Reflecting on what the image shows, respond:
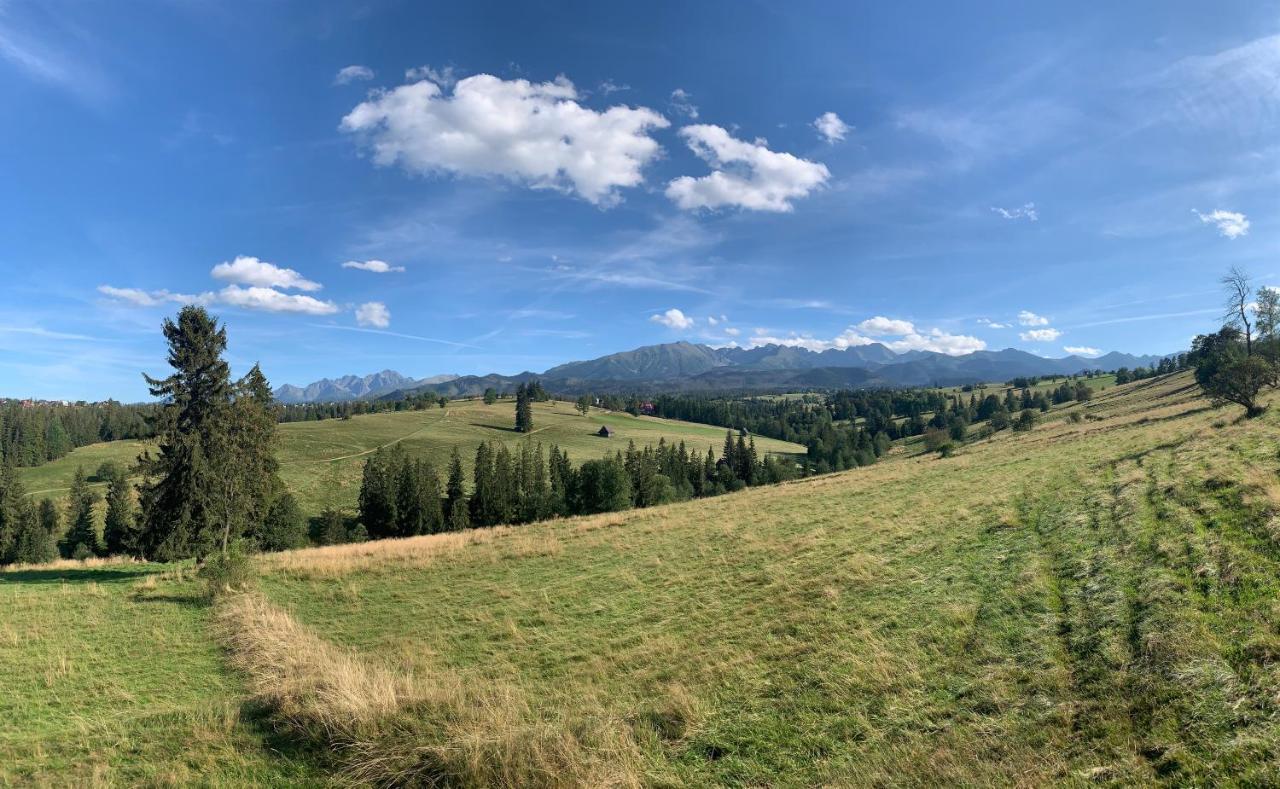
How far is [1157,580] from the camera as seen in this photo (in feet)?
29.0

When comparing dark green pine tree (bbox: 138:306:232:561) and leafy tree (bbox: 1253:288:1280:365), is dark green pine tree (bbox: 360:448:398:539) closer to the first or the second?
dark green pine tree (bbox: 138:306:232:561)

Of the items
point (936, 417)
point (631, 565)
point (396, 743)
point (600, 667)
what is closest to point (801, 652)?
point (600, 667)

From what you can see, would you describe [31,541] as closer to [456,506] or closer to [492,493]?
[456,506]

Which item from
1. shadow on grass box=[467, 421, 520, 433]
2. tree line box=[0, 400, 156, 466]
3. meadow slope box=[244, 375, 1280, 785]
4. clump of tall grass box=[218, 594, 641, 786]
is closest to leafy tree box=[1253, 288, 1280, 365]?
meadow slope box=[244, 375, 1280, 785]

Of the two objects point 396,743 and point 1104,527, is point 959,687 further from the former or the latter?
point 1104,527

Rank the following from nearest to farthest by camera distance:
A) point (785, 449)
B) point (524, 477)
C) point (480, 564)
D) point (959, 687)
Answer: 1. point (959, 687)
2. point (480, 564)
3. point (524, 477)
4. point (785, 449)

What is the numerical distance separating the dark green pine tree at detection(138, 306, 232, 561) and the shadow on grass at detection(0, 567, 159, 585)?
Result: 130 centimetres

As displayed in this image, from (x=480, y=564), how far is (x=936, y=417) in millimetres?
181086

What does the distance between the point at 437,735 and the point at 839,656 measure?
6.71m

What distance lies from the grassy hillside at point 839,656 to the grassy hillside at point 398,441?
74.5 metres

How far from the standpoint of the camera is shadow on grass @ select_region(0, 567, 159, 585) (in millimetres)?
22734

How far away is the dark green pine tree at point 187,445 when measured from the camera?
2503cm

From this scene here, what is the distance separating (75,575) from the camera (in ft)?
80.1

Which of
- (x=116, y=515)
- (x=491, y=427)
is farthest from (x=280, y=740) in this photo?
(x=491, y=427)
